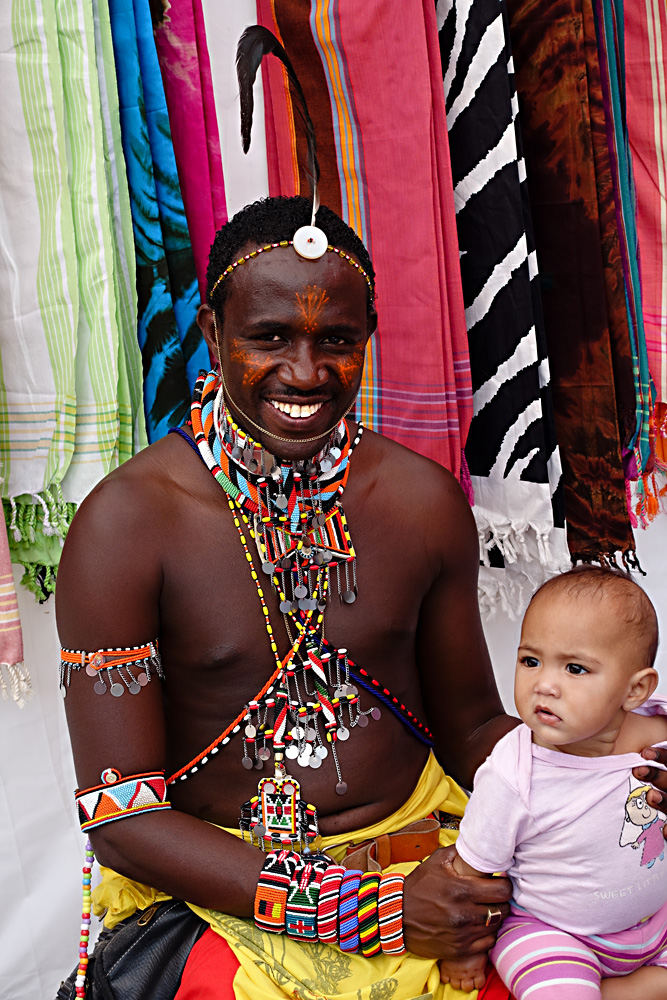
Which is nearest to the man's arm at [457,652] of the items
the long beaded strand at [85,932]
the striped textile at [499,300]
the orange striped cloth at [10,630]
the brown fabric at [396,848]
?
the brown fabric at [396,848]

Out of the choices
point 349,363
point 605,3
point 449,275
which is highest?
point 605,3

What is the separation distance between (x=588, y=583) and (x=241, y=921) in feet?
2.46

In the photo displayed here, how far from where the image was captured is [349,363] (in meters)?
1.59

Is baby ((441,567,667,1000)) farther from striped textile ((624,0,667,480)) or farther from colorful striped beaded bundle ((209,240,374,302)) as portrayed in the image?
striped textile ((624,0,667,480))

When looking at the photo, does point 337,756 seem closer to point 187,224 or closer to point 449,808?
point 449,808

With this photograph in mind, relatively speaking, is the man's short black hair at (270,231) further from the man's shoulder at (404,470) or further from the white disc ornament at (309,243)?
the man's shoulder at (404,470)

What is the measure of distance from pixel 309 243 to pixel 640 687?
2.80ft

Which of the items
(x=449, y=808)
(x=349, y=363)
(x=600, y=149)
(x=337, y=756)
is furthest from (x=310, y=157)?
(x=449, y=808)

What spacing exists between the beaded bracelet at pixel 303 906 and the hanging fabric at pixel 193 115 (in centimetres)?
139

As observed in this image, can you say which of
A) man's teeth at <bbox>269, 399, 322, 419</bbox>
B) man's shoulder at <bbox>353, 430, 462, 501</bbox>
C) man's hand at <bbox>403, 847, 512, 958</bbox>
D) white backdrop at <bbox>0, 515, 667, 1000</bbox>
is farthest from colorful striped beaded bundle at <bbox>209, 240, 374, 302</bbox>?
white backdrop at <bbox>0, 515, 667, 1000</bbox>

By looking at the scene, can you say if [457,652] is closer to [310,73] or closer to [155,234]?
[155,234]

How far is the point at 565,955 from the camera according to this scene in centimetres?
138

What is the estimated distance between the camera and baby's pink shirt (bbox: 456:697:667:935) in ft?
4.58

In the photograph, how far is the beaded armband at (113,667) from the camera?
1502mm
